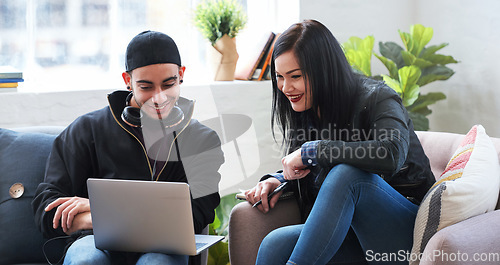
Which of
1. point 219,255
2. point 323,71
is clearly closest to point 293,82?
point 323,71

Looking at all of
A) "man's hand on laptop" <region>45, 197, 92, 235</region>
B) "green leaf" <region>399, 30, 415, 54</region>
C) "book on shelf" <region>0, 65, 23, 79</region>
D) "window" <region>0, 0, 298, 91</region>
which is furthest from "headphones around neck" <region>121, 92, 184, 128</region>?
"green leaf" <region>399, 30, 415, 54</region>

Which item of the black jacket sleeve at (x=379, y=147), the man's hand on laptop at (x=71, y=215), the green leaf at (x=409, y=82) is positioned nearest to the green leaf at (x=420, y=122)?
the green leaf at (x=409, y=82)

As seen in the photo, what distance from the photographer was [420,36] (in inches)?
121

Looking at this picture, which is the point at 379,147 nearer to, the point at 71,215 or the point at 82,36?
the point at 71,215

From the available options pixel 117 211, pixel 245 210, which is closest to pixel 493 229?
pixel 245 210

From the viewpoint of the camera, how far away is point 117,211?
152 centimetres

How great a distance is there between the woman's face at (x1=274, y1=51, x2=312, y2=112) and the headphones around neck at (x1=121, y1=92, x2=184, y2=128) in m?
0.35

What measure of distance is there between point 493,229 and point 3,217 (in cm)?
146

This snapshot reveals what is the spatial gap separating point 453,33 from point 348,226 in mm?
2015

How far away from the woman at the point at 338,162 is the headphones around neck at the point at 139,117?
0.34 meters

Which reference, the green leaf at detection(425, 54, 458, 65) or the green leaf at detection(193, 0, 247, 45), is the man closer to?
the green leaf at detection(193, 0, 247, 45)

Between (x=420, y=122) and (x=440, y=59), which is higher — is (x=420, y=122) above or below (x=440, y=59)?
below

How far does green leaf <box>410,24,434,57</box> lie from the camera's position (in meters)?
3.05

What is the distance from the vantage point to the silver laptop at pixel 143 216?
4.80ft
